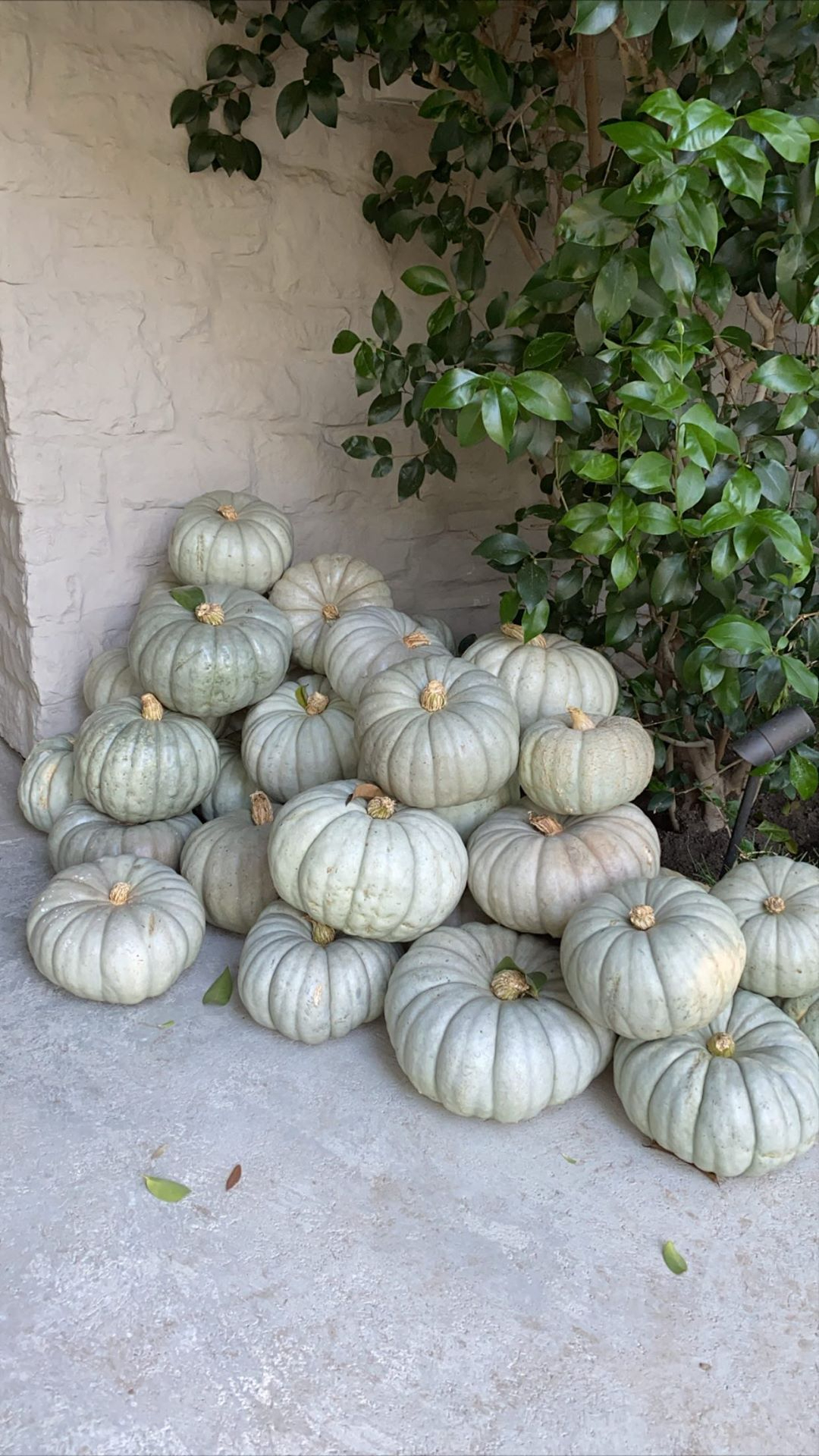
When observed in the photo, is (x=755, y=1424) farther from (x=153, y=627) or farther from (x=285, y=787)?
(x=153, y=627)

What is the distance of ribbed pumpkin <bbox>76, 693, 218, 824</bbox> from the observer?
3154 millimetres

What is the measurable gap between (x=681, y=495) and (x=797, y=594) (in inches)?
26.5

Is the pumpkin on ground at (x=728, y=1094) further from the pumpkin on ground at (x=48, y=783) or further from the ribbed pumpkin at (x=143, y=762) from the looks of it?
the pumpkin on ground at (x=48, y=783)

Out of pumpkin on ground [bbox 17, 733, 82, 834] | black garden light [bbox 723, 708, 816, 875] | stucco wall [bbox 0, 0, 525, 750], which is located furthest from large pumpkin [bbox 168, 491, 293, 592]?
black garden light [bbox 723, 708, 816, 875]

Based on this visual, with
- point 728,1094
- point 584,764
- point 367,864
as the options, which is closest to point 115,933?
point 367,864

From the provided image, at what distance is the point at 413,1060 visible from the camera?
248cm

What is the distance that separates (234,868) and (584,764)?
960mm

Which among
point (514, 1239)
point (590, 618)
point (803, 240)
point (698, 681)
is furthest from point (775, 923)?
point (803, 240)

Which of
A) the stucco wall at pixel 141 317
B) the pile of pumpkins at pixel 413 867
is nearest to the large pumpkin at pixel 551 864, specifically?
the pile of pumpkins at pixel 413 867

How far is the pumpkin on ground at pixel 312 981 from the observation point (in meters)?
2.67

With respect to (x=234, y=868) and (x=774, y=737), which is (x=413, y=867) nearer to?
(x=234, y=868)

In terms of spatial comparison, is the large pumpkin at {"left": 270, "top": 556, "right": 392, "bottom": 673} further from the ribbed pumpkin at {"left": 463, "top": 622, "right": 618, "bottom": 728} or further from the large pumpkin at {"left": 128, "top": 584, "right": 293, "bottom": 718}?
the ribbed pumpkin at {"left": 463, "top": 622, "right": 618, "bottom": 728}

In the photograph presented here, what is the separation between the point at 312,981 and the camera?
8.77ft

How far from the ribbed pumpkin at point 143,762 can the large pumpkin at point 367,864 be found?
0.55 meters
